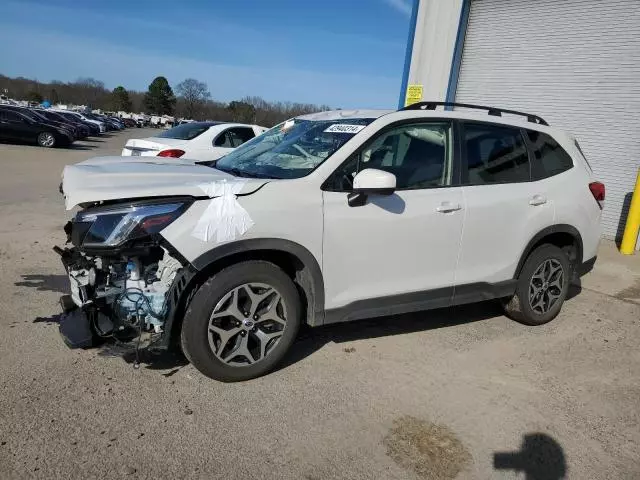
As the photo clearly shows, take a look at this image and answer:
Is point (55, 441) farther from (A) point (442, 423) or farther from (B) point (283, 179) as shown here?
(A) point (442, 423)

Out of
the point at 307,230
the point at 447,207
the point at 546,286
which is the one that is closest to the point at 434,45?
the point at 546,286

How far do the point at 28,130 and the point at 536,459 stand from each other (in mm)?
24091

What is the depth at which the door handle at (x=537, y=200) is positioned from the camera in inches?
170

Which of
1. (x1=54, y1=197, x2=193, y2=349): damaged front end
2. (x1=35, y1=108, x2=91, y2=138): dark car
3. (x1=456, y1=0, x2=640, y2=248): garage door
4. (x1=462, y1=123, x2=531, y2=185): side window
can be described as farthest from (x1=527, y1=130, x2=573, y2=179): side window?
(x1=35, y1=108, x2=91, y2=138): dark car

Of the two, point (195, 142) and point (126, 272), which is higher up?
point (195, 142)

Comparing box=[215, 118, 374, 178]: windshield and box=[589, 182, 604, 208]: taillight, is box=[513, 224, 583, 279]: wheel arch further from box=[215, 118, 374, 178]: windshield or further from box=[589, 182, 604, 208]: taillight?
box=[215, 118, 374, 178]: windshield

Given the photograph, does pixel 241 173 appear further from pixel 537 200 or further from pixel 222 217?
pixel 537 200

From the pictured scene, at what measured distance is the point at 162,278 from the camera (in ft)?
10.2

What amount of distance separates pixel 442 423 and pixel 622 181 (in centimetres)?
755

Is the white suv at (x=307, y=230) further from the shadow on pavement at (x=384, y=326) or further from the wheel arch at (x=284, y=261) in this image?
the shadow on pavement at (x=384, y=326)

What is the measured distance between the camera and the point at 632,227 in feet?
26.6

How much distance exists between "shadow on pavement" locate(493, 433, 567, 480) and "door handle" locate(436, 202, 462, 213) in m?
1.61

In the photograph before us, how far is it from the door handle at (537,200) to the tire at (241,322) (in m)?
2.28

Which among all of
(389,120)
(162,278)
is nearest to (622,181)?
(389,120)
